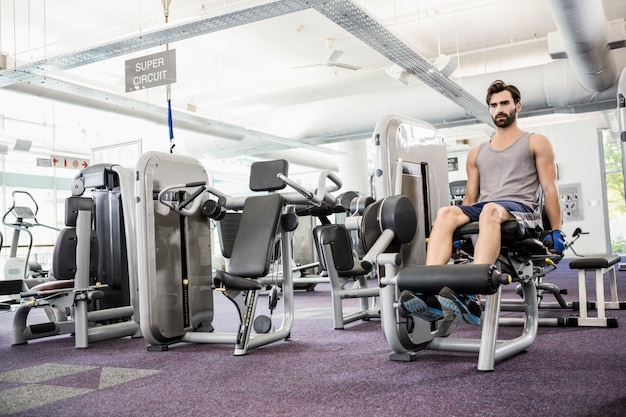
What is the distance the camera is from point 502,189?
309cm

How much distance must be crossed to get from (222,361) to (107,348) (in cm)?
112

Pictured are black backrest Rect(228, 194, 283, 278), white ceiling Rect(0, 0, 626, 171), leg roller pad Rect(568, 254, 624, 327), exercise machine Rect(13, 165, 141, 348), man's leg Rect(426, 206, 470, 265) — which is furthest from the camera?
white ceiling Rect(0, 0, 626, 171)

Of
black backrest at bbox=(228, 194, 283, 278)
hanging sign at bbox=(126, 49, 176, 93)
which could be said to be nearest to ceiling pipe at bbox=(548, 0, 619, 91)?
black backrest at bbox=(228, 194, 283, 278)

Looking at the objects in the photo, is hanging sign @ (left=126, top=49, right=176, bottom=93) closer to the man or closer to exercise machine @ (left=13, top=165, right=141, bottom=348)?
exercise machine @ (left=13, top=165, right=141, bottom=348)

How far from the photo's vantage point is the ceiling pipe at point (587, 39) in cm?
495

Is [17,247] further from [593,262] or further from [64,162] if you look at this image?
[593,262]

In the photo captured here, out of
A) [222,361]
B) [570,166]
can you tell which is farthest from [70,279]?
[570,166]

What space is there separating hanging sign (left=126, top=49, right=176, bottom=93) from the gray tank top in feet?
9.70

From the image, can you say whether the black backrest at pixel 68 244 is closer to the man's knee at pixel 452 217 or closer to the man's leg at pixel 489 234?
the man's knee at pixel 452 217

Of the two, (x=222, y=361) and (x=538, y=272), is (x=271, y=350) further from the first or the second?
(x=538, y=272)

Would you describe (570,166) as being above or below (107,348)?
above

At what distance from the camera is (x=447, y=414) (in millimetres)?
1924

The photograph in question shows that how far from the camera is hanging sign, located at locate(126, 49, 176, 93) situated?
5.00 m

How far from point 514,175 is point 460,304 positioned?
3.57 ft
